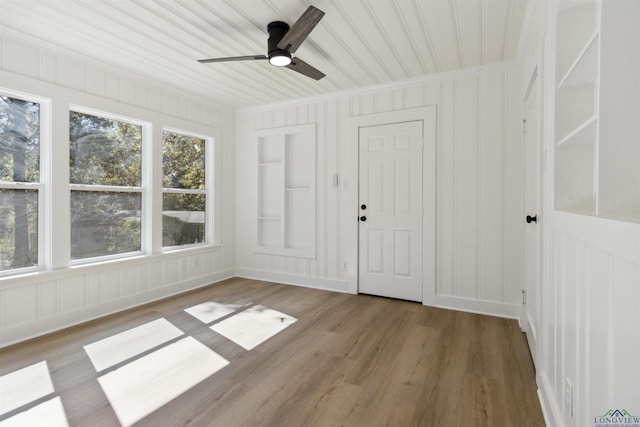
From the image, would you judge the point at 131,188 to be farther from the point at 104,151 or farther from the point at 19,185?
the point at 19,185

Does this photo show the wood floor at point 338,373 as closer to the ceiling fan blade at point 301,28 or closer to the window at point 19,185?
the window at point 19,185

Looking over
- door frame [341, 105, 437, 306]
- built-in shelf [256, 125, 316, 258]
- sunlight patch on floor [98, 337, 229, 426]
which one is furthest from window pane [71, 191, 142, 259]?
door frame [341, 105, 437, 306]

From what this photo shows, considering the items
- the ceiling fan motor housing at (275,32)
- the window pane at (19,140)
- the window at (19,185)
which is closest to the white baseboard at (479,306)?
the ceiling fan motor housing at (275,32)

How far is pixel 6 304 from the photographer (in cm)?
258

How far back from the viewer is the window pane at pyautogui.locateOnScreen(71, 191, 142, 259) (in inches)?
124

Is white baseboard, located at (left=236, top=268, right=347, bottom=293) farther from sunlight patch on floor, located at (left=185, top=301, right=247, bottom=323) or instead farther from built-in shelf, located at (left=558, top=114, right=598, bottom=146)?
built-in shelf, located at (left=558, top=114, right=598, bottom=146)

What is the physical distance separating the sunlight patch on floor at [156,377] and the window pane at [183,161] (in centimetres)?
235

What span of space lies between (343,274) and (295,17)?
300 cm

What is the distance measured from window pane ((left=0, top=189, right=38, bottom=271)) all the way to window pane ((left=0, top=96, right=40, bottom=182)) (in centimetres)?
17

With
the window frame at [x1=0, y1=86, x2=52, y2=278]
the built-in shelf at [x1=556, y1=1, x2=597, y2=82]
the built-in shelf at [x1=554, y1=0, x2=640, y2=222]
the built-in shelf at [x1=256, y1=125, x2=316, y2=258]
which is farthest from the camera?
the built-in shelf at [x1=256, y1=125, x2=316, y2=258]

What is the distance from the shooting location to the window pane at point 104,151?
10.2 feet

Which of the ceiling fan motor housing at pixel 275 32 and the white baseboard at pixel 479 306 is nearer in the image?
the ceiling fan motor housing at pixel 275 32

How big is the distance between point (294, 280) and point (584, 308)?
3.65 metres

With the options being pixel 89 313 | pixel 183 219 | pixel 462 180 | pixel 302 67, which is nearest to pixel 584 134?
pixel 302 67
